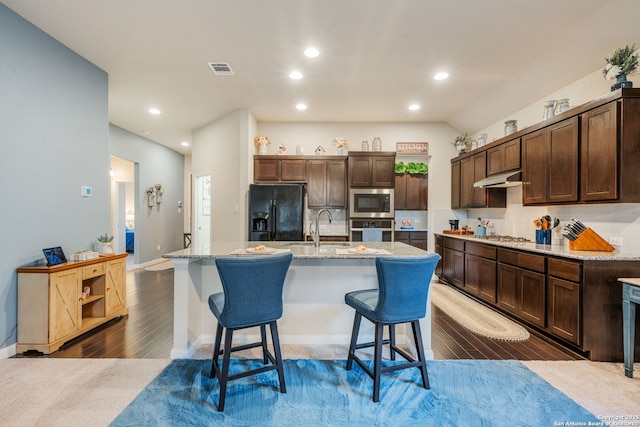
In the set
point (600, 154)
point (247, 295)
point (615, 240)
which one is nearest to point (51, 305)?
point (247, 295)

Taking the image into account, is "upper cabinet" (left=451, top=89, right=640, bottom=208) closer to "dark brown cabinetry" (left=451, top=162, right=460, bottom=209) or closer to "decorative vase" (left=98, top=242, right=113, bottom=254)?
"dark brown cabinetry" (left=451, top=162, right=460, bottom=209)

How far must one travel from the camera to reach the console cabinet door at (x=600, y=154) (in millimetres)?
2602

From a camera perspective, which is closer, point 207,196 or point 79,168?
point 79,168

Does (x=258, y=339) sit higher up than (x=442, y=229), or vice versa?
(x=442, y=229)

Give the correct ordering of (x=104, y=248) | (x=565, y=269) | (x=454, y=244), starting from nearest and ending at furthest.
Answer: (x=565, y=269)
(x=104, y=248)
(x=454, y=244)

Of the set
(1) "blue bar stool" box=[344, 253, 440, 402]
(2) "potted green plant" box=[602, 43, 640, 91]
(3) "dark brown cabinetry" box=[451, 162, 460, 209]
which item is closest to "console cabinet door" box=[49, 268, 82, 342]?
(1) "blue bar stool" box=[344, 253, 440, 402]

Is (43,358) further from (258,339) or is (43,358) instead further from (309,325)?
(309,325)

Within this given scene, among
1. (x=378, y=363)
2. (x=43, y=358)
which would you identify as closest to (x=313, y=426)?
(x=378, y=363)

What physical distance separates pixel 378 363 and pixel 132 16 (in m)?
3.50

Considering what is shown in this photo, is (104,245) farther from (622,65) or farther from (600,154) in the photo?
(622,65)

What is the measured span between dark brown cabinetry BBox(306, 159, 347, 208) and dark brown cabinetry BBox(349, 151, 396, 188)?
20cm

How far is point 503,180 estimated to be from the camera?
4000 millimetres

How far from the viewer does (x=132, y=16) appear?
2.70 m

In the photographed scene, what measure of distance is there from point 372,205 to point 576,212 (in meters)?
2.80
